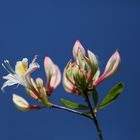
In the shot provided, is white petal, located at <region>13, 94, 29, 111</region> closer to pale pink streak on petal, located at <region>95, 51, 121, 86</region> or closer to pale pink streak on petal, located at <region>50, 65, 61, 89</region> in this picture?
pale pink streak on petal, located at <region>50, 65, 61, 89</region>

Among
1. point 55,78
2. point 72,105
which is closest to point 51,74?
point 55,78

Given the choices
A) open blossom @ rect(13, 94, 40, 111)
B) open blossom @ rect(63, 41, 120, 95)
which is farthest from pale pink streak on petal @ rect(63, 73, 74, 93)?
open blossom @ rect(13, 94, 40, 111)

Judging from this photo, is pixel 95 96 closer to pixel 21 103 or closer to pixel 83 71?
pixel 83 71

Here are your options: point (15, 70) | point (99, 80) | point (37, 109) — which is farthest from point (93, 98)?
point (15, 70)

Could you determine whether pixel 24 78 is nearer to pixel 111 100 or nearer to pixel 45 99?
pixel 45 99

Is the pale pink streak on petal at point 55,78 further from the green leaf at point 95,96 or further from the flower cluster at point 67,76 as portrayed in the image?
the green leaf at point 95,96

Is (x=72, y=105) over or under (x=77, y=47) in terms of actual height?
under
